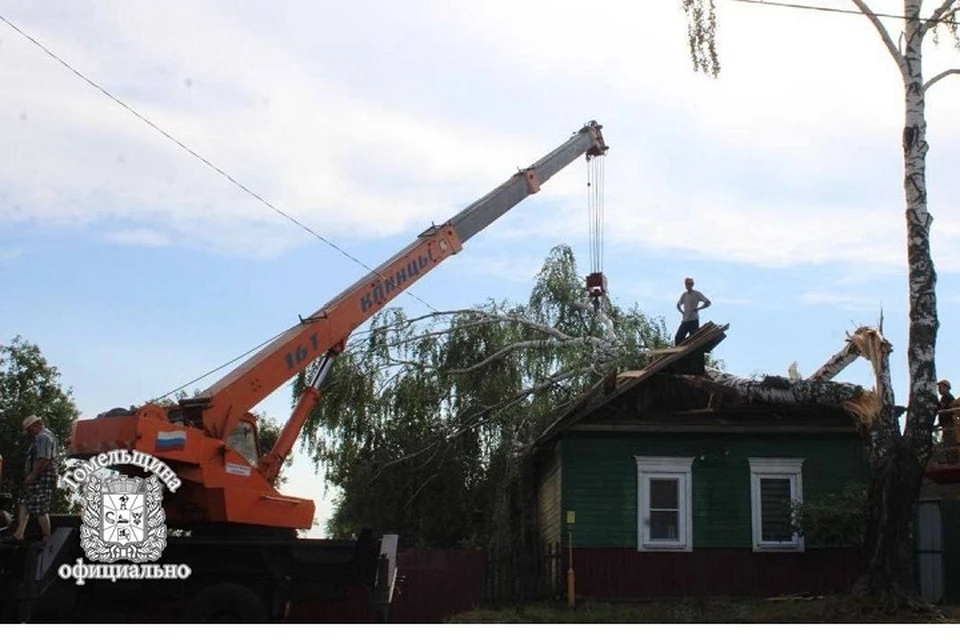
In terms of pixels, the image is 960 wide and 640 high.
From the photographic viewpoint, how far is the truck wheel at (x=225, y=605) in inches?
502

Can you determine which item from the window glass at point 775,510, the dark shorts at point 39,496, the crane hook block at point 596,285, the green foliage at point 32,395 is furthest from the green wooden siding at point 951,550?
the green foliage at point 32,395

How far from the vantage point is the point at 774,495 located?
19.8 m

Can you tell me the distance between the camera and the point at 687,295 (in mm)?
21844

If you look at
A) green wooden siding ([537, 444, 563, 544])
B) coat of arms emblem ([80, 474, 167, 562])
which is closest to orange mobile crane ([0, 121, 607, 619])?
coat of arms emblem ([80, 474, 167, 562])

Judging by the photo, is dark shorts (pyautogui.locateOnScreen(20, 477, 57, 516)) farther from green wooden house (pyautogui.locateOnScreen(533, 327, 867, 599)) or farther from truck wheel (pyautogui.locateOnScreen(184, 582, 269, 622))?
green wooden house (pyautogui.locateOnScreen(533, 327, 867, 599))

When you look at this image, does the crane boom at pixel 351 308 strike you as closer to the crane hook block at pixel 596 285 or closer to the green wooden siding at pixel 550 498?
the crane hook block at pixel 596 285

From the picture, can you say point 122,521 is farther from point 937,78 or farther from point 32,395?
point 32,395

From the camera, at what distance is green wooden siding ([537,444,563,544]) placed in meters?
20.5

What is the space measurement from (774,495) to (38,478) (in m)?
12.4

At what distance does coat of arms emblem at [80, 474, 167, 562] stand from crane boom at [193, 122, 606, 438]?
112 cm

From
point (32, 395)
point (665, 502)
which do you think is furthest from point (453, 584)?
point (32, 395)

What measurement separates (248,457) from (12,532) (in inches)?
111

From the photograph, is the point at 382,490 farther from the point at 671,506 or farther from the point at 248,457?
the point at 248,457

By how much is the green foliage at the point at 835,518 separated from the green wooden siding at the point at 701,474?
930 mm
